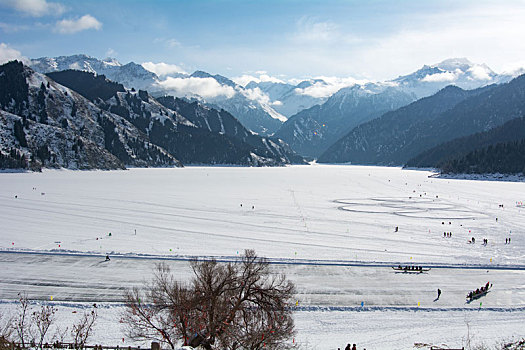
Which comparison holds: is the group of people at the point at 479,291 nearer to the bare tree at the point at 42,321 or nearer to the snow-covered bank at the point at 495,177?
the bare tree at the point at 42,321

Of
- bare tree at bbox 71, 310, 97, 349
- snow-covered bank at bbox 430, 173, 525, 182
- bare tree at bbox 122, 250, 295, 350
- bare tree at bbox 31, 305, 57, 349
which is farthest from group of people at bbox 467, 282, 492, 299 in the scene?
snow-covered bank at bbox 430, 173, 525, 182

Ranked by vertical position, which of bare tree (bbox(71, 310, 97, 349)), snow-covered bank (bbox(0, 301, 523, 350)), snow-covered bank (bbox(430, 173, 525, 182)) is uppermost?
snow-covered bank (bbox(430, 173, 525, 182))

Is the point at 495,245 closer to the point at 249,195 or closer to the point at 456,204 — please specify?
the point at 456,204

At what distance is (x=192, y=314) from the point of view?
20.0 m

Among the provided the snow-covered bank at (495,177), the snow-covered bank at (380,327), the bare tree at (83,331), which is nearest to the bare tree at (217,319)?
the bare tree at (83,331)

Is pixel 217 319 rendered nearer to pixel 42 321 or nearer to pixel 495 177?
pixel 42 321

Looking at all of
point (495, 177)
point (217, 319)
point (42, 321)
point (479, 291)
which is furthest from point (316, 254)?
point (495, 177)

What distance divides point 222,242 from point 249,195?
51335 mm

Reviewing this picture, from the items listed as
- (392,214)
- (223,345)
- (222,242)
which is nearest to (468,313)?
(223,345)

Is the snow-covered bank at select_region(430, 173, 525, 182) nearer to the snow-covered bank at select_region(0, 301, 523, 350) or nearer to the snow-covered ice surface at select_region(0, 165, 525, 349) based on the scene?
the snow-covered ice surface at select_region(0, 165, 525, 349)

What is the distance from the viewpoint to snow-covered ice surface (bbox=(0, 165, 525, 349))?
30.3 m

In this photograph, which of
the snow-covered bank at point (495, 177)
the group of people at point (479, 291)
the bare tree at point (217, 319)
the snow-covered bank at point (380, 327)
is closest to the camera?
the bare tree at point (217, 319)

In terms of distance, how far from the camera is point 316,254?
48.1 metres

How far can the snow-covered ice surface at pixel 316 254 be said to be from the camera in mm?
30297
